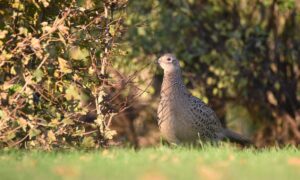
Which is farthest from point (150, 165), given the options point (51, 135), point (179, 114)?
point (179, 114)

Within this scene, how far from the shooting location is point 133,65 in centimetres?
1379

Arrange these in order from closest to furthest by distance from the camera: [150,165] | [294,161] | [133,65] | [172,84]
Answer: [150,165], [294,161], [172,84], [133,65]

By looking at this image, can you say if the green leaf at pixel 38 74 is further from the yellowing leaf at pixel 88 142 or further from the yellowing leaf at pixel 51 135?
the yellowing leaf at pixel 88 142

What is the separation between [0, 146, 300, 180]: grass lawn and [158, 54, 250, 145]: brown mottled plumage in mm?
2347

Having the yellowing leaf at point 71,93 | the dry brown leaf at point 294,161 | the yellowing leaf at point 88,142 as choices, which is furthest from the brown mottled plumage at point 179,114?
the dry brown leaf at point 294,161

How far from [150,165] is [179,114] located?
3927 mm

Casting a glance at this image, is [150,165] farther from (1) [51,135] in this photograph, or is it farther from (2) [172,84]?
(2) [172,84]

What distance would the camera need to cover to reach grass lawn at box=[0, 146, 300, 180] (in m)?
5.72

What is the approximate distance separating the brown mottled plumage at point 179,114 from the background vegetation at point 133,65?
1.35 feet

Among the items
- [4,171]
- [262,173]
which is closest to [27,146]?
[4,171]

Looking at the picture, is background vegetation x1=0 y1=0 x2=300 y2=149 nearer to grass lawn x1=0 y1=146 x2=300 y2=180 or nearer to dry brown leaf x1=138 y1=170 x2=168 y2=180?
grass lawn x1=0 y1=146 x2=300 y2=180

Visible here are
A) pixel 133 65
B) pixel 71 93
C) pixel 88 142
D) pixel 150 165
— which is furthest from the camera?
pixel 133 65

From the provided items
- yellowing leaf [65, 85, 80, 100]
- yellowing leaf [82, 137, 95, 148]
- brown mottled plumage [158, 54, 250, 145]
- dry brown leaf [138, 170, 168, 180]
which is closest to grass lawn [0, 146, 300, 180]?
dry brown leaf [138, 170, 168, 180]

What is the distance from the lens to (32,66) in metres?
8.98
